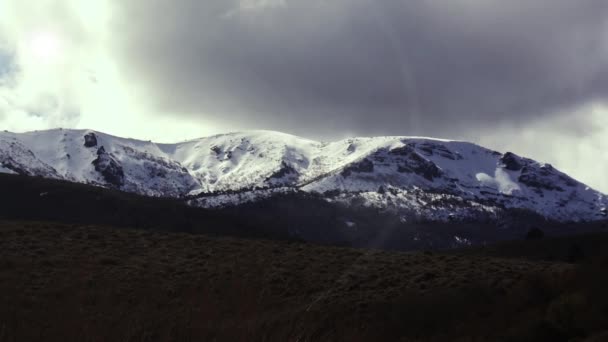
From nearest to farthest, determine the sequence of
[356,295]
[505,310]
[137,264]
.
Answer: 1. [505,310]
2. [356,295]
3. [137,264]

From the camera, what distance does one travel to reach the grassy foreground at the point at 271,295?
8977mm

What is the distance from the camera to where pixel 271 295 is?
1148cm

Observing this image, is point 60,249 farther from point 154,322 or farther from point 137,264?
point 154,322

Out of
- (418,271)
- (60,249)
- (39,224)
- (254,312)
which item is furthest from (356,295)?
(39,224)

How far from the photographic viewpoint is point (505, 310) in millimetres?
19531

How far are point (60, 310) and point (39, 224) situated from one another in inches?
1936

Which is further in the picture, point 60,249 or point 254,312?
point 60,249

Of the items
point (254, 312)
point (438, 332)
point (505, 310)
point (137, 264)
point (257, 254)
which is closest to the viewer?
point (254, 312)

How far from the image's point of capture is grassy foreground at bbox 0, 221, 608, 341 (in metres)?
8.98

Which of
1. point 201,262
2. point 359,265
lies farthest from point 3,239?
point 359,265

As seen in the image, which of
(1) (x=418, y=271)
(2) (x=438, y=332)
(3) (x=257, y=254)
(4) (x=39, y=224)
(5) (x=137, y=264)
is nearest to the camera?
(2) (x=438, y=332)

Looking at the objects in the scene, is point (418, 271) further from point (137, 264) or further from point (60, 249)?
point (60, 249)

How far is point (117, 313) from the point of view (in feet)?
30.8

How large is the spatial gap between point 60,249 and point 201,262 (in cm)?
1057
